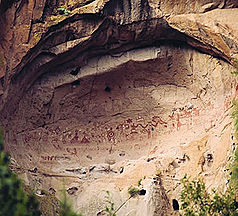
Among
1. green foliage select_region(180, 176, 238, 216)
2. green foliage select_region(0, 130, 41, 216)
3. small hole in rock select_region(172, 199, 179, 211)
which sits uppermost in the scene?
small hole in rock select_region(172, 199, 179, 211)

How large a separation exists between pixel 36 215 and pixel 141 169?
6.26 metres

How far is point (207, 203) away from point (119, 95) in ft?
14.4

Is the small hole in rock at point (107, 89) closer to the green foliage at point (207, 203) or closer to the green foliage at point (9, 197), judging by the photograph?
the green foliage at point (207, 203)

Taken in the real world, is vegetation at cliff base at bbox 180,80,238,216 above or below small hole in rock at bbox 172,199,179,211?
below

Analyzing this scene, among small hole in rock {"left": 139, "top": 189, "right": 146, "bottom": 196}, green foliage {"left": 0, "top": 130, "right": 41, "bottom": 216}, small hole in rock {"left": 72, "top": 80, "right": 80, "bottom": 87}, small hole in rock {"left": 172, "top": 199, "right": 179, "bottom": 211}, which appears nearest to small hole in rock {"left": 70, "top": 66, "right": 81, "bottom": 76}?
small hole in rock {"left": 72, "top": 80, "right": 80, "bottom": 87}

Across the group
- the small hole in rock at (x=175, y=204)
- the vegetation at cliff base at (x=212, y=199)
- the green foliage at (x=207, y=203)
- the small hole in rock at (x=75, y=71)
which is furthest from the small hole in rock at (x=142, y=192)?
the small hole in rock at (x=75, y=71)

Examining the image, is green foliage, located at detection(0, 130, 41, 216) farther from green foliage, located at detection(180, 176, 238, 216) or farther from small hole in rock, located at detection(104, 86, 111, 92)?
small hole in rock, located at detection(104, 86, 111, 92)

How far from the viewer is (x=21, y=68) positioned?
41.8 ft

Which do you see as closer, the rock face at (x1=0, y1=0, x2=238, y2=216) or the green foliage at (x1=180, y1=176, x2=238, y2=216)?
the green foliage at (x1=180, y1=176, x2=238, y2=216)

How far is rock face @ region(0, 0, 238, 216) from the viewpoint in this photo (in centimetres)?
1239

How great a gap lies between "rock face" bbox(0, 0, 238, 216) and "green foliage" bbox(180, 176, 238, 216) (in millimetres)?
859

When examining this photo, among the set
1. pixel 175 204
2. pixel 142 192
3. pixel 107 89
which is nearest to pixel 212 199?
pixel 175 204

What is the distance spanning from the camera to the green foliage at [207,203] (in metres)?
10.4

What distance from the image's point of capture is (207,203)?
35.1 ft
